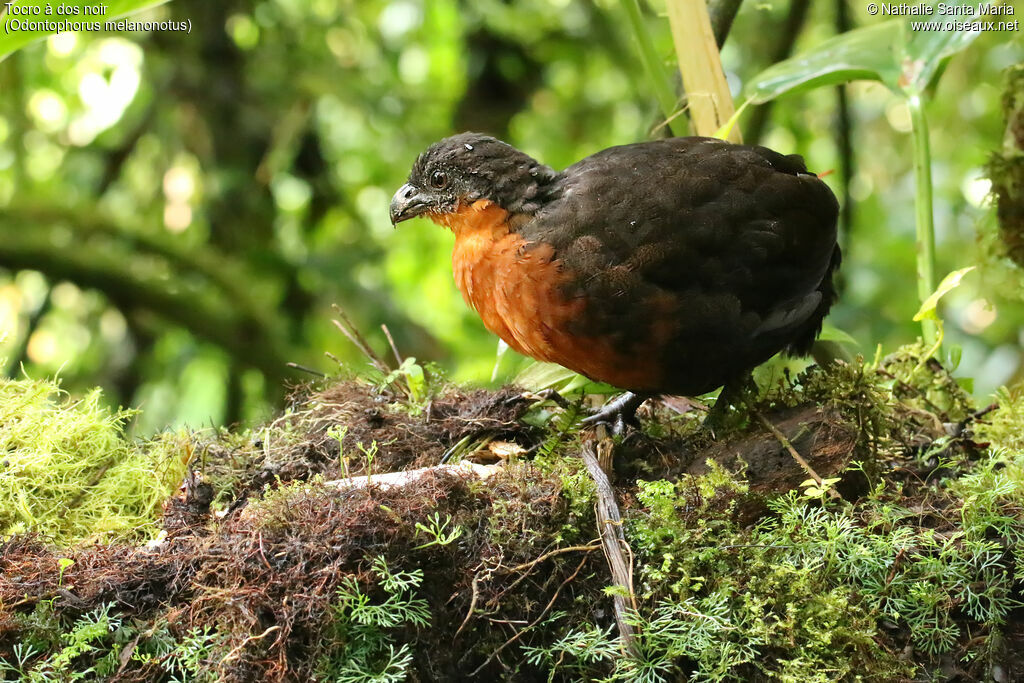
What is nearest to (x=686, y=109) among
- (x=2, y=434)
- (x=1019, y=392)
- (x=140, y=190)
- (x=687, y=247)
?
(x=687, y=247)

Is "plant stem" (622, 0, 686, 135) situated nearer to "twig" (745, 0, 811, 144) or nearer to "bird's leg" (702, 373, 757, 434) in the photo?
"bird's leg" (702, 373, 757, 434)

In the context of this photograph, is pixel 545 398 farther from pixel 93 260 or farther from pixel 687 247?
pixel 93 260

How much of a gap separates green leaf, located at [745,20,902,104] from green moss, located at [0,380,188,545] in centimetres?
206

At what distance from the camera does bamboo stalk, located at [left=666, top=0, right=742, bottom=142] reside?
282cm

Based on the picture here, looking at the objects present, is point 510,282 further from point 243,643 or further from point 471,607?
point 243,643

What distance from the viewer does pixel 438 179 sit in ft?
8.00

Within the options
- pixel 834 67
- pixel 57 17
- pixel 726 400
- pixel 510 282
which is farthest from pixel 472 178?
pixel 834 67

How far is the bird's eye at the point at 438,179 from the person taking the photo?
7.97ft

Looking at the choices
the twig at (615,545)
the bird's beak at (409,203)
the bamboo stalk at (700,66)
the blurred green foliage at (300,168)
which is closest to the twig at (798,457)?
the twig at (615,545)

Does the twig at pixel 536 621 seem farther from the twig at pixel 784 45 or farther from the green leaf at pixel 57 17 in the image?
the twig at pixel 784 45

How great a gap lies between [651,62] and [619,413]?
1.13m

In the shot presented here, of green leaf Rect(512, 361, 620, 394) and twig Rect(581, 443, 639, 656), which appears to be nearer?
twig Rect(581, 443, 639, 656)

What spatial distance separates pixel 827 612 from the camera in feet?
5.42

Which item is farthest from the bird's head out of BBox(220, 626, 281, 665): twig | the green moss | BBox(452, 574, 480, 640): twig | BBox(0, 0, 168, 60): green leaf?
BBox(220, 626, 281, 665): twig
